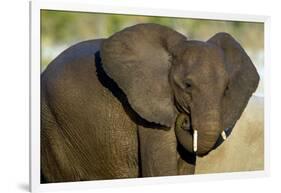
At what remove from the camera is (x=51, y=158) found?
15.3ft

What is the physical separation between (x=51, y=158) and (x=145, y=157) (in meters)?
0.66

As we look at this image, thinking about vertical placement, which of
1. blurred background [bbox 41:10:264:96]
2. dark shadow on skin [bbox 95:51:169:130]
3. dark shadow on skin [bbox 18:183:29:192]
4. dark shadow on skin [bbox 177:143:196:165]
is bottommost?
dark shadow on skin [bbox 18:183:29:192]

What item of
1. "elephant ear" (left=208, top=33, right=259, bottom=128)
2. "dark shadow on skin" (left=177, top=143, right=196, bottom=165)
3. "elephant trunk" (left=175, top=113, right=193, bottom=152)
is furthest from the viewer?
"elephant ear" (left=208, top=33, right=259, bottom=128)

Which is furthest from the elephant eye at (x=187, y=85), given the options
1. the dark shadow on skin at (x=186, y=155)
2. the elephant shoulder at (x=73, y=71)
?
the elephant shoulder at (x=73, y=71)

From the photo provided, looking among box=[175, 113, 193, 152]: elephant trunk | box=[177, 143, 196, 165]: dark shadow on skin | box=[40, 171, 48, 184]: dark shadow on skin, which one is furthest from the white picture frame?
box=[175, 113, 193, 152]: elephant trunk

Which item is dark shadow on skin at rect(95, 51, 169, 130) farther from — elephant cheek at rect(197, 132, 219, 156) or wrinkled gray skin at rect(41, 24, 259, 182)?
elephant cheek at rect(197, 132, 219, 156)

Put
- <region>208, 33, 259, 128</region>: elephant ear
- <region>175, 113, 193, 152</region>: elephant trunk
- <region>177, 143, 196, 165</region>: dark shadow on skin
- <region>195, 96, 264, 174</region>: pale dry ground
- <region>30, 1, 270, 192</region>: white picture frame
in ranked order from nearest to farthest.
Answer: <region>30, 1, 270, 192</region>: white picture frame → <region>175, 113, 193, 152</region>: elephant trunk → <region>177, 143, 196, 165</region>: dark shadow on skin → <region>208, 33, 259, 128</region>: elephant ear → <region>195, 96, 264, 174</region>: pale dry ground

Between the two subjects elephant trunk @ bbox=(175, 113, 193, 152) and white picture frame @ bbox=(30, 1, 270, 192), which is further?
elephant trunk @ bbox=(175, 113, 193, 152)

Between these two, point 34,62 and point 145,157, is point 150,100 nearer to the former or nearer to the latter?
point 145,157

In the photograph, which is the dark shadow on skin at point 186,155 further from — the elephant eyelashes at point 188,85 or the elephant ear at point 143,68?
the elephant eyelashes at point 188,85

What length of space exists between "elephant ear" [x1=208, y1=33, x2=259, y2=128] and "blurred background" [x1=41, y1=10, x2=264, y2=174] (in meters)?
0.14

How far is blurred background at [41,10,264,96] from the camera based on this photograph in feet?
15.0
